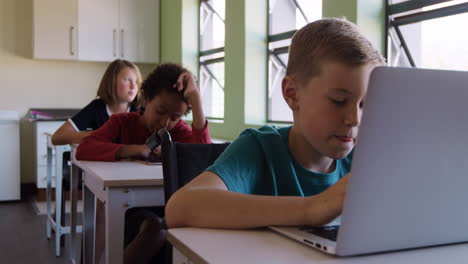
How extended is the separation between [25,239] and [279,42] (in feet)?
7.61

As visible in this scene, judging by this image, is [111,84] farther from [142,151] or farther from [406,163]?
[406,163]

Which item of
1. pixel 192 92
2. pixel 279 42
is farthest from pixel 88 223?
pixel 279 42

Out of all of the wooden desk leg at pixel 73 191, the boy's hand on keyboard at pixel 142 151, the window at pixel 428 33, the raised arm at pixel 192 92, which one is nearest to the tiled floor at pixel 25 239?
the wooden desk leg at pixel 73 191

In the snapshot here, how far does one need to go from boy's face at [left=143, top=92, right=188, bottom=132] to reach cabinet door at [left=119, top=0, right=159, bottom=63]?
11.2 feet

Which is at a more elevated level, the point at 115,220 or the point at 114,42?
the point at 114,42

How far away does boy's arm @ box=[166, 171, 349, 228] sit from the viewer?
74 cm

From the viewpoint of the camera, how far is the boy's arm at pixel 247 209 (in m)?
0.74

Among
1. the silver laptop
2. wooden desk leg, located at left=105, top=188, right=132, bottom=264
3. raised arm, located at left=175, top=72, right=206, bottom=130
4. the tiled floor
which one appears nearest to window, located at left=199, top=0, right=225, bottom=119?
the tiled floor

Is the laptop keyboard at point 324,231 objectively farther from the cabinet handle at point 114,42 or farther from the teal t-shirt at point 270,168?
the cabinet handle at point 114,42

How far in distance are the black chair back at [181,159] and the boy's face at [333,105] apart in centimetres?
54

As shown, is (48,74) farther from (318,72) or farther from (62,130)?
(318,72)

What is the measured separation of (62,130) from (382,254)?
2.56 metres

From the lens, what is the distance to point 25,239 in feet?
11.6

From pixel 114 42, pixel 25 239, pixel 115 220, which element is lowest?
pixel 25 239
